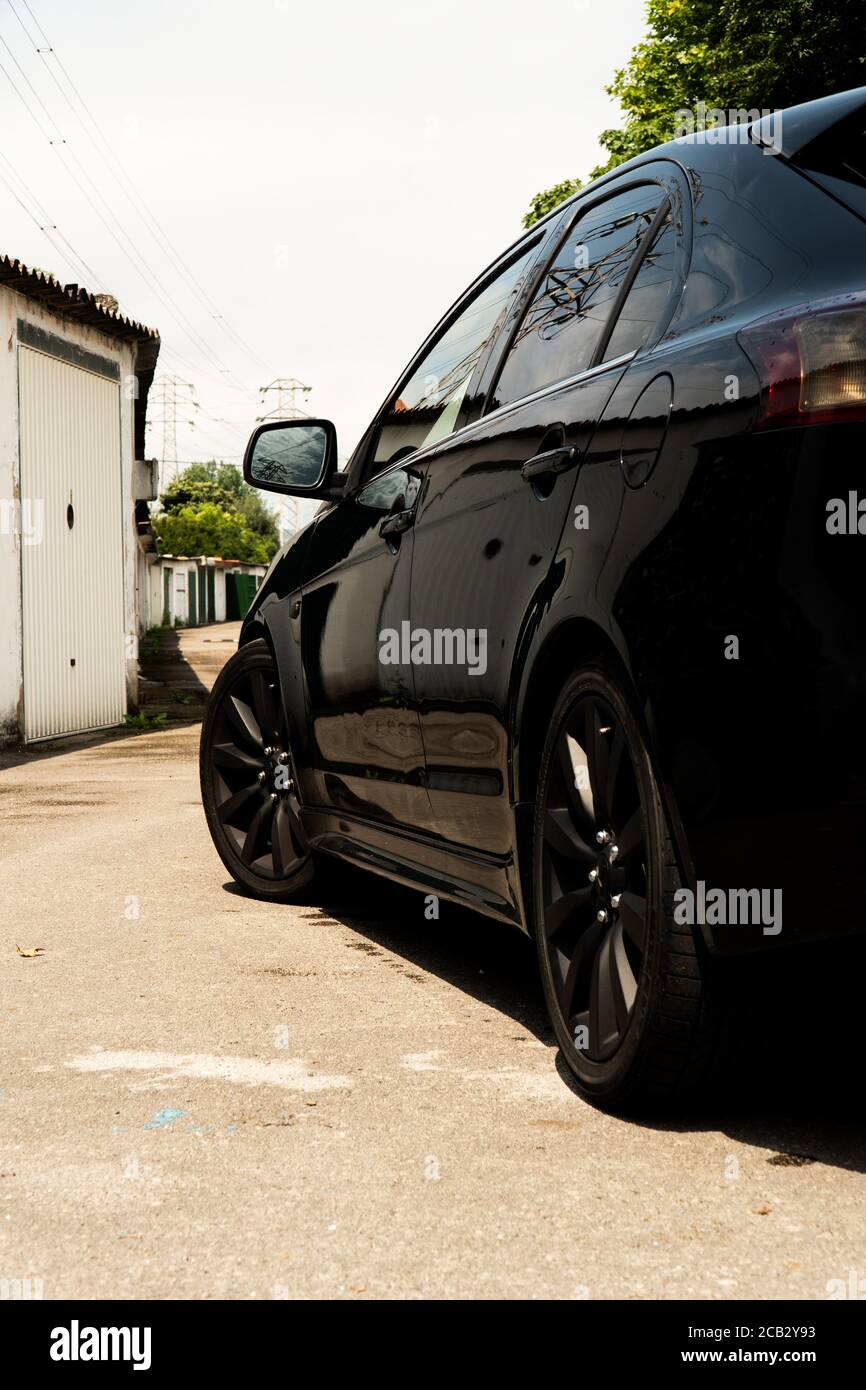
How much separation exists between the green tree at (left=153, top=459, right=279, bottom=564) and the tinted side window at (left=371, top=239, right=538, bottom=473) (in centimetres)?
6108

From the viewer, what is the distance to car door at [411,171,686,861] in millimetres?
3352

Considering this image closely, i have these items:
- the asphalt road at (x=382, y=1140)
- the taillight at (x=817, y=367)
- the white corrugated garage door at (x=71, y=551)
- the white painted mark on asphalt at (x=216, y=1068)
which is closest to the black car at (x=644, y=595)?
the taillight at (x=817, y=367)

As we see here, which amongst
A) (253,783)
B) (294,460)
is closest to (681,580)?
(294,460)

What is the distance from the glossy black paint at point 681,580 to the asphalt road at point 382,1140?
0.34m

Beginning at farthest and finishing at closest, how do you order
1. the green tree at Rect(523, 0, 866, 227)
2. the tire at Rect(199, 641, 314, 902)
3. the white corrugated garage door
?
the green tree at Rect(523, 0, 866, 227) → the white corrugated garage door → the tire at Rect(199, 641, 314, 902)

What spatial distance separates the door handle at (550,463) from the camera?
325 centimetres

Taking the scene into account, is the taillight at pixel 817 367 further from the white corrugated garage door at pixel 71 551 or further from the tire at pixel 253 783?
the white corrugated garage door at pixel 71 551

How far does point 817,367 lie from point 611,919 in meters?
1.12

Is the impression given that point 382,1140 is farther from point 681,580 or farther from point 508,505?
point 508,505

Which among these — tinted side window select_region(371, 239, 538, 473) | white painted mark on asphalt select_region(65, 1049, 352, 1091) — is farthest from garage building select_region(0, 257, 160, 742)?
white painted mark on asphalt select_region(65, 1049, 352, 1091)

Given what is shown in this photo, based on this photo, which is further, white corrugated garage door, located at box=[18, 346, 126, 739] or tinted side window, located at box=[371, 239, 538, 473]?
white corrugated garage door, located at box=[18, 346, 126, 739]

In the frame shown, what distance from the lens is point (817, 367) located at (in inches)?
101

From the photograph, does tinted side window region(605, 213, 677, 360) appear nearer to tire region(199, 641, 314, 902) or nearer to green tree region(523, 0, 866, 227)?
tire region(199, 641, 314, 902)
